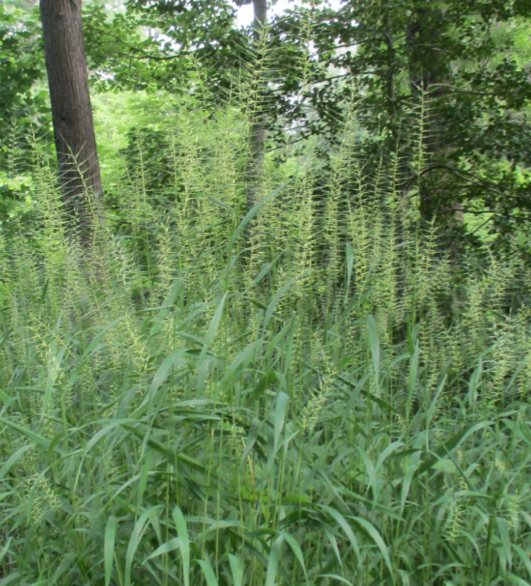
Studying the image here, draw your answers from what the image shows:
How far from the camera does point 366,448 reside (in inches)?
83.4

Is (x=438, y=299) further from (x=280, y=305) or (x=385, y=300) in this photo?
(x=280, y=305)

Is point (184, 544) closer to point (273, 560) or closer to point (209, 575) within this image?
point (209, 575)

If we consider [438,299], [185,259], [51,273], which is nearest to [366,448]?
[185,259]

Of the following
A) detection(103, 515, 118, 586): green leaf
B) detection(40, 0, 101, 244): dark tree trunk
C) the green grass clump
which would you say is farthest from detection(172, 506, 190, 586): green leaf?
detection(40, 0, 101, 244): dark tree trunk

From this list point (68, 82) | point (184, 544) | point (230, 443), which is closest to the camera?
point (184, 544)

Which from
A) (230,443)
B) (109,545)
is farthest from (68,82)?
(109,545)

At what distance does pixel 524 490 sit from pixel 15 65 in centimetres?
704

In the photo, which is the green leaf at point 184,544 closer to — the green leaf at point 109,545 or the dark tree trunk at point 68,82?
the green leaf at point 109,545

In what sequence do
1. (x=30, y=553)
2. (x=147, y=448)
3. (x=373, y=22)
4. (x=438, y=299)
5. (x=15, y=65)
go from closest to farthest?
(x=147, y=448) → (x=30, y=553) → (x=438, y=299) → (x=373, y=22) → (x=15, y=65)

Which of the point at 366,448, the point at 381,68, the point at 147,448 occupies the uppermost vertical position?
the point at 381,68

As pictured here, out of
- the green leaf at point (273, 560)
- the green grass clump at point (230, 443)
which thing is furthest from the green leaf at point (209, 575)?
the green leaf at point (273, 560)

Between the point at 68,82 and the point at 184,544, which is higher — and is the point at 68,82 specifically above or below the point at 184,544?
above

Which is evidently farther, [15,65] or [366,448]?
[15,65]

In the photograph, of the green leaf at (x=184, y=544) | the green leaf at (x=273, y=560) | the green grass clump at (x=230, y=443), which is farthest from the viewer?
the green grass clump at (x=230, y=443)
